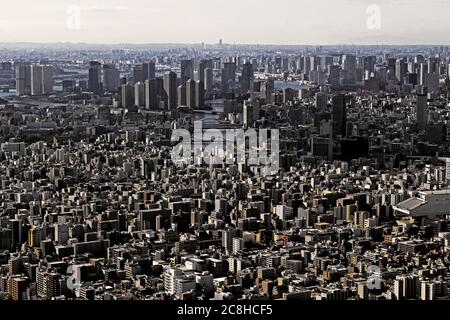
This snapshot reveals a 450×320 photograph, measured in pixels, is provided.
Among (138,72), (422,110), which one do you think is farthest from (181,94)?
(422,110)

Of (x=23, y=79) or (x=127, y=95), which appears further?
(x=127, y=95)

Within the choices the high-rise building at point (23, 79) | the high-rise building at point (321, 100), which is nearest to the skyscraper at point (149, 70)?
the high-rise building at point (23, 79)

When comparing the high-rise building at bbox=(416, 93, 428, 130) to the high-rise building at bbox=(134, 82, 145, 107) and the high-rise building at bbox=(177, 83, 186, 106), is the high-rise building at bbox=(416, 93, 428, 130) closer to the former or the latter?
the high-rise building at bbox=(177, 83, 186, 106)

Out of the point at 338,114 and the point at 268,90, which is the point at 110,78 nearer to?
the point at 268,90

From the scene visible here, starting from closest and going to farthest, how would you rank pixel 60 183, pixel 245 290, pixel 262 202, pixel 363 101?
pixel 245 290
pixel 262 202
pixel 60 183
pixel 363 101
